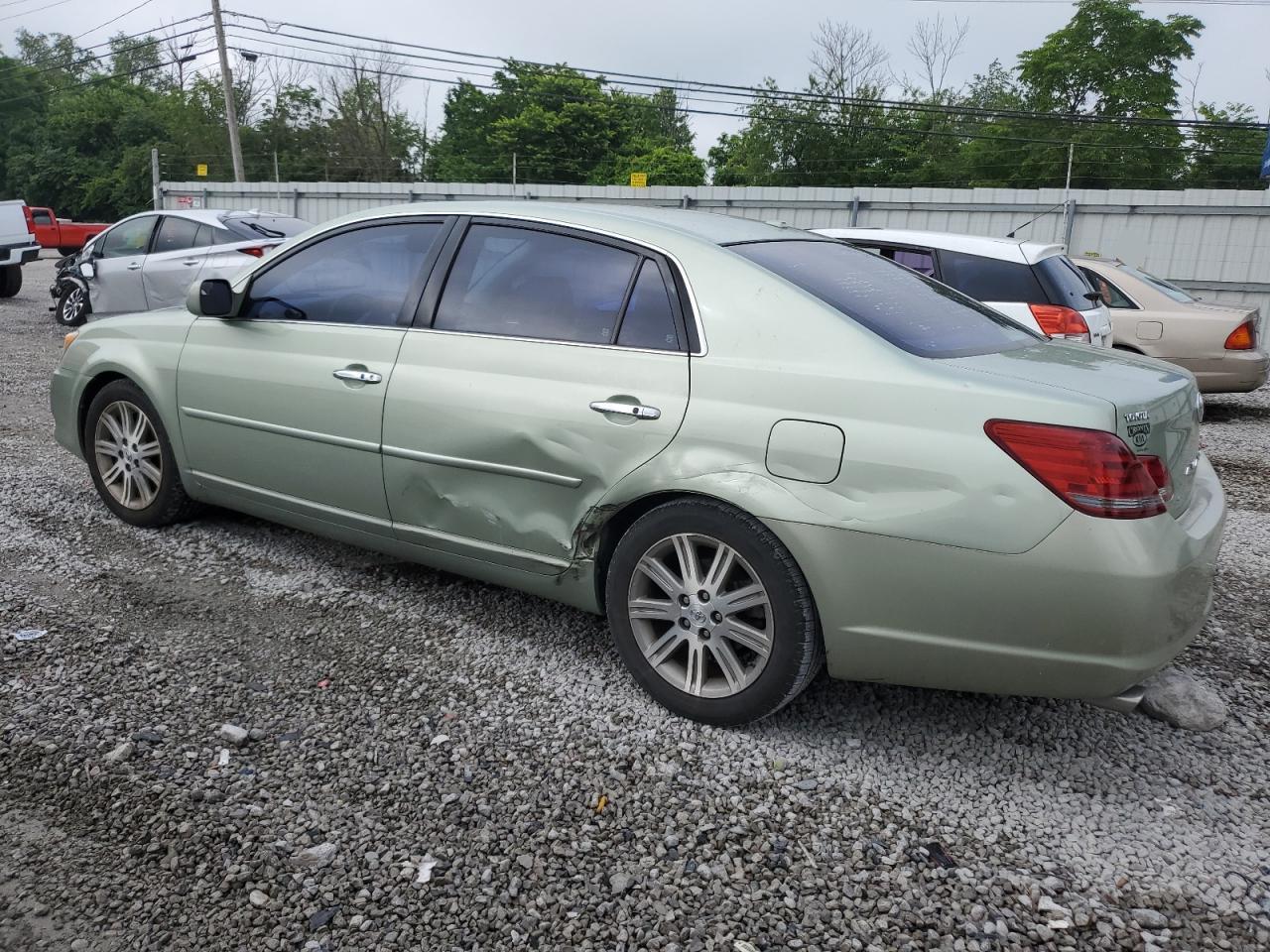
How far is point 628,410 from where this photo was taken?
3.21 m

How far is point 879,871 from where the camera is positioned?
2.54 meters

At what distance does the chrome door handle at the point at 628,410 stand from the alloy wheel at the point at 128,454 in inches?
101

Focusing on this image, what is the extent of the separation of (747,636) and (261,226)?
1060 cm

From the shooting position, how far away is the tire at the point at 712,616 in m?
2.95

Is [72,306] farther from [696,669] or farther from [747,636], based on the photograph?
[747,636]

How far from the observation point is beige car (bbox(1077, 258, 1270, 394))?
9.45 m

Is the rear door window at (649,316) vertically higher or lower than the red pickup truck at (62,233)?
higher

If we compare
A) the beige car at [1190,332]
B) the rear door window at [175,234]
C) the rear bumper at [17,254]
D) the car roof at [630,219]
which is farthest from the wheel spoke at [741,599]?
the rear bumper at [17,254]

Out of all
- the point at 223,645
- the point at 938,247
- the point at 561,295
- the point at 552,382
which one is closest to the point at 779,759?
the point at 552,382

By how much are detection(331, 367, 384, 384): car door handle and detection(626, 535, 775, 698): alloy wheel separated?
131cm

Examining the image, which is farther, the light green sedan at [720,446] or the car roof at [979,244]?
the car roof at [979,244]

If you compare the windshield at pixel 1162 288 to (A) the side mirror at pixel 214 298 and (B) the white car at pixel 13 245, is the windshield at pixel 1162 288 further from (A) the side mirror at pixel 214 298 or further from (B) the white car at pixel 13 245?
(B) the white car at pixel 13 245

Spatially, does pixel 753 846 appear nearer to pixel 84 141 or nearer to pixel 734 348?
pixel 734 348

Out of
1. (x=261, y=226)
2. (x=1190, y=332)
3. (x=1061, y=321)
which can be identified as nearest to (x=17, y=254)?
(x=261, y=226)
